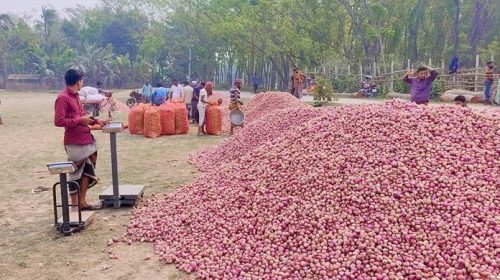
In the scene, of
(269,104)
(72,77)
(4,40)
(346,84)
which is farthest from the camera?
(4,40)

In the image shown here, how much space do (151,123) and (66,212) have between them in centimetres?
677

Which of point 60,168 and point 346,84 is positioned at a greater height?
point 346,84

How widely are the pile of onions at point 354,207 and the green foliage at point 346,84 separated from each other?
21.3 meters

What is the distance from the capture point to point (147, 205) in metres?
5.33

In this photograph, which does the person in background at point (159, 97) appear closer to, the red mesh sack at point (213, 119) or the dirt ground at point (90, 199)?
the dirt ground at point (90, 199)

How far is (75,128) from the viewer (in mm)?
4660

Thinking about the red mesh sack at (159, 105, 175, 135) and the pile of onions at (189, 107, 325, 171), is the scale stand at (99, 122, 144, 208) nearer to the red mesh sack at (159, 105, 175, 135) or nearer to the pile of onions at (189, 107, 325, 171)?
the pile of onions at (189, 107, 325, 171)

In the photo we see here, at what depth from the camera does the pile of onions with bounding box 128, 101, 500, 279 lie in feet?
10.7

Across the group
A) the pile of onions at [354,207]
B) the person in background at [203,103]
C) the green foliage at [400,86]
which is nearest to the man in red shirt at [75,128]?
the pile of onions at [354,207]

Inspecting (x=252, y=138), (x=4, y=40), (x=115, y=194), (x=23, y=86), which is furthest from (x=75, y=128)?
(x=4, y=40)

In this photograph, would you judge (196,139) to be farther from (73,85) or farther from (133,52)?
(133,52)

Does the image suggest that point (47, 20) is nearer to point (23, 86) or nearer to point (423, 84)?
point (23, 86)

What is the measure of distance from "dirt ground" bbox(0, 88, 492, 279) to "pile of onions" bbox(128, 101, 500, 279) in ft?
0.95

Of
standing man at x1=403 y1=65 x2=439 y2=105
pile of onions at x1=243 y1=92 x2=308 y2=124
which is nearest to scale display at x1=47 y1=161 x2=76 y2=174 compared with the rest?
standing man at x1=403 y1=65 x2=439 y2=105
